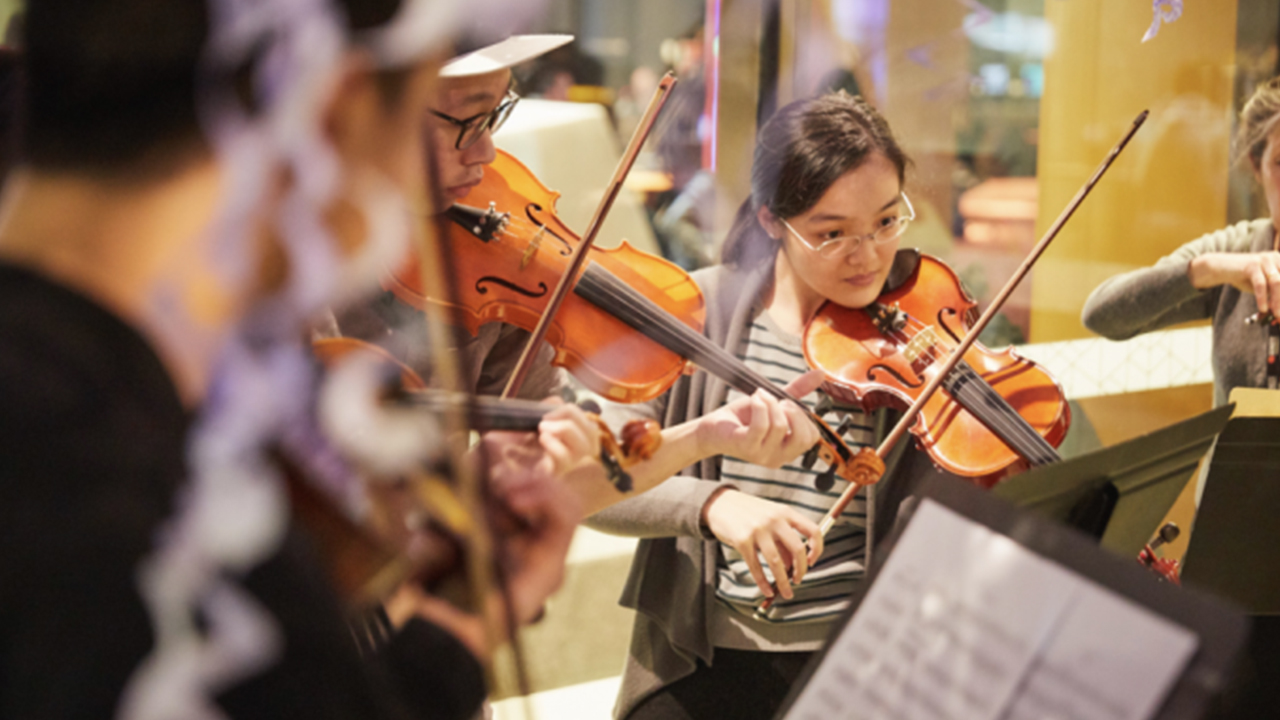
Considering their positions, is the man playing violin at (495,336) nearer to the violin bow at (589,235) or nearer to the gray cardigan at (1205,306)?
the violin bow at (589,235)

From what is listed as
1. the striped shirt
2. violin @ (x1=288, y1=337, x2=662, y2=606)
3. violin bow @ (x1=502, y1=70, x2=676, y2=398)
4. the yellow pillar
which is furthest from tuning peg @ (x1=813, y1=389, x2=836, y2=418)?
the yellow pillar

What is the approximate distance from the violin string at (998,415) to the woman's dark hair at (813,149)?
27 centimetres

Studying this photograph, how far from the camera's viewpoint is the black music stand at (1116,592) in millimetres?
470

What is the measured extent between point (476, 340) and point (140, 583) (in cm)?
71

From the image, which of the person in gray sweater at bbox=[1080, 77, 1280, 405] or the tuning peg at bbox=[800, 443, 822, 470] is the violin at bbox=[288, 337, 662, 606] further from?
the person in gray sweater at bbox=[1080, 77, 1280, 405]

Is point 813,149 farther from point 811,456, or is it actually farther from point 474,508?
point 474,508

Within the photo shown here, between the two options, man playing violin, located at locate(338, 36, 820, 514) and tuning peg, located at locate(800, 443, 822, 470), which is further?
tuning peg, located at locate(800, 443, 822, 470)

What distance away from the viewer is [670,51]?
2.12 metres

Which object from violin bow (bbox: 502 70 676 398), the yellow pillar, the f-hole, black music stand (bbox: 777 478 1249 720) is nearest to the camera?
black music stand (bbox: 777 478 1249 720)

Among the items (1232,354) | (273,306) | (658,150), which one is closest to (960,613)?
(273,306)

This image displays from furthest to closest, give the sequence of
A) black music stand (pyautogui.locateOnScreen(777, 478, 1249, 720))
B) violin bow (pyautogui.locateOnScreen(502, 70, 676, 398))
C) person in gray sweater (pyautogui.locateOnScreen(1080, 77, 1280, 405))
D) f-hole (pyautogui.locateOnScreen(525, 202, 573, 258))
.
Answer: person in gray sweater (pyautogui.locateOnScreen(1080, 77, 1280, 405)) < f-hole (pyautogui.locateOnScreen(525, 202, 573, 258)) < violin bow (pyautogui.locateOnScreen(502, 70, 676, 398)) < black music stand (pyautogui.locateOnScreen(777, 478, 1249, 720))

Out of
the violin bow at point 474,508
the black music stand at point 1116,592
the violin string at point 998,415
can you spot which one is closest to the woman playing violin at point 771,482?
the violin string at point 998,415

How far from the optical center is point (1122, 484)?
0.68m

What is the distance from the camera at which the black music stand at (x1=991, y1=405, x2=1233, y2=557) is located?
0.64 m
